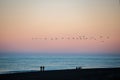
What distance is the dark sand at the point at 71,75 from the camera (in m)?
4.13

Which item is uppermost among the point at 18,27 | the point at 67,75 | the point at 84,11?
the point at 84,11

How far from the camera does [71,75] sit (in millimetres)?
4398

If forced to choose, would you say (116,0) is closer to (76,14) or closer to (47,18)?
(76,14)

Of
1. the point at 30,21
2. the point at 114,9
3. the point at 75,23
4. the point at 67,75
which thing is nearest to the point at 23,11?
the point at 30,21

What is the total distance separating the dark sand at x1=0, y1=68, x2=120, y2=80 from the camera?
13.6ft

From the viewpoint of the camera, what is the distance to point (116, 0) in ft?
14.8

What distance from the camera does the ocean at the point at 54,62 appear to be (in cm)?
400

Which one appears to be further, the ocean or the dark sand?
the dark sand

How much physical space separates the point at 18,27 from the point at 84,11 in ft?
3.60

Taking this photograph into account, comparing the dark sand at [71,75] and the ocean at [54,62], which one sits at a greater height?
the ocean at [54,62]

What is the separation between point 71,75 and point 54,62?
1.61 ft

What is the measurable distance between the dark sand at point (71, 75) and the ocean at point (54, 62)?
8cm

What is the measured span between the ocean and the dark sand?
0.08 meters

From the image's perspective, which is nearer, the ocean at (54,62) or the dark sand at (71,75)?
the ocean at (54,62)
